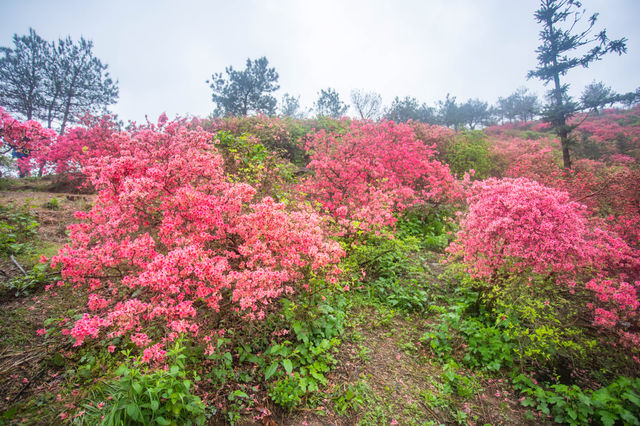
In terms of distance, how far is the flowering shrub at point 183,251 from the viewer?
2461 mm

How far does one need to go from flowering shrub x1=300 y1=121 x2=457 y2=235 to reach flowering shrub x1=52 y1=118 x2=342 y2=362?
2.85m

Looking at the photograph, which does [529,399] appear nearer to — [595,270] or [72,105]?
[595,270]

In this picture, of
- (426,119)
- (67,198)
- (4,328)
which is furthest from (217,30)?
(4,328)

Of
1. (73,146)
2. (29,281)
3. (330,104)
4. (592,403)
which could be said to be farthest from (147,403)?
(330,104)

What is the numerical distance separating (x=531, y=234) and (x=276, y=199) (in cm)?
435

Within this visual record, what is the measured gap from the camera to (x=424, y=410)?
2941mm

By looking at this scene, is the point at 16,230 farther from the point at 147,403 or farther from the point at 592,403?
the point at 592,403

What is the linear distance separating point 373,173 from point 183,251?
568 centimetres

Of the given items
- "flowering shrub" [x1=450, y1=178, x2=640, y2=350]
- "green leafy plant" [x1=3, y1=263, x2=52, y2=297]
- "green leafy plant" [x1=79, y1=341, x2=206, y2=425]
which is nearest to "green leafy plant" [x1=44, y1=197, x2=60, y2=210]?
"green leafy plant" [x1=3, y1=263, x2=52, y2=297]

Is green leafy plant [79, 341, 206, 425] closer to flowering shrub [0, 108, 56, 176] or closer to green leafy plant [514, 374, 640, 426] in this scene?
green leafy plant [514, 374, 640, 426]

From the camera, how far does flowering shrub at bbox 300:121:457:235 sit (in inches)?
268

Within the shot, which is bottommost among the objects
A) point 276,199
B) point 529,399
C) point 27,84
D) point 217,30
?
point 529,399

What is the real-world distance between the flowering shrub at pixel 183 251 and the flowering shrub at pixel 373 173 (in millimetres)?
2848

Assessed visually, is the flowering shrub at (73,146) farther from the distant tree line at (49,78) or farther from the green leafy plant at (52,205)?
the distant tree line at (49,78)
